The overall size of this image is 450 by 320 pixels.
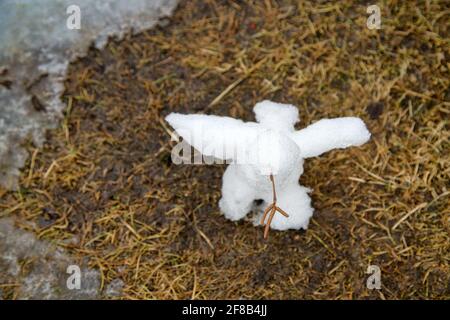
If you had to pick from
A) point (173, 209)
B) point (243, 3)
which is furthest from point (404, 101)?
point (173, 209)

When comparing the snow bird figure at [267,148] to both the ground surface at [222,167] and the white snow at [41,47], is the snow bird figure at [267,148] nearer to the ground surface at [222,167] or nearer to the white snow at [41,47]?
the ground surface at [222,167]

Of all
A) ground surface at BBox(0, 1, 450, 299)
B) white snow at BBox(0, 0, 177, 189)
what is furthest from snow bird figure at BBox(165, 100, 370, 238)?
white snow at BBox(0, 0, 177, 189)

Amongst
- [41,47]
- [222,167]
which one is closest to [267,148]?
[222,167]

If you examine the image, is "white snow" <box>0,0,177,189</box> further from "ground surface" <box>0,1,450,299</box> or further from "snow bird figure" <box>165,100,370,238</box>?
"snow bird figure" <box>165,100,370,238</box>

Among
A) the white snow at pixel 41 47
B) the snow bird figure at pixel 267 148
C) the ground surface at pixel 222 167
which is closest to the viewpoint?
the snow bird figure at pixel 267 148

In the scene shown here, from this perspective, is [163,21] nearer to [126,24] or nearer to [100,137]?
[126,24]

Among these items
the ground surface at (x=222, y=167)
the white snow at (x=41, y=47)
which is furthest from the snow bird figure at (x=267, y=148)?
the white snow at (x=41, y=47)

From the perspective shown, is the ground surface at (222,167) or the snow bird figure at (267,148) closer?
the snow bird figure at (267,148)
